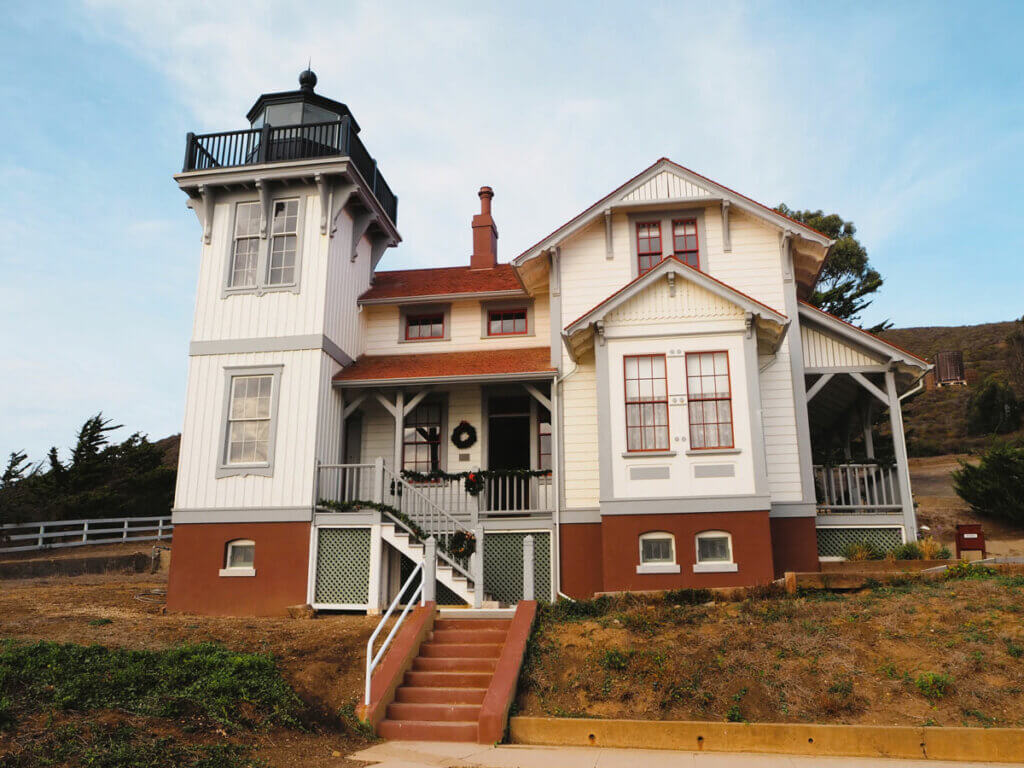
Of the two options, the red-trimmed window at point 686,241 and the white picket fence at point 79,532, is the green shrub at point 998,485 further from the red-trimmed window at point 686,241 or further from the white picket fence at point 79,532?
the white picket fence at point 79,532

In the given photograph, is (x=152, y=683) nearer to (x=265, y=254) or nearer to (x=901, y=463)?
(x=265, y=254)

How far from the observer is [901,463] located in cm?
1561

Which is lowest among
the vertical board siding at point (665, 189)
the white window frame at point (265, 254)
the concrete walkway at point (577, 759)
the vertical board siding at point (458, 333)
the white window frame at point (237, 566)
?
the concrete walkway at point (577, 759)

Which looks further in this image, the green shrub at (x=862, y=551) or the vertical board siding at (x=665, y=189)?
the vertical board siding at (x=665, y=189)

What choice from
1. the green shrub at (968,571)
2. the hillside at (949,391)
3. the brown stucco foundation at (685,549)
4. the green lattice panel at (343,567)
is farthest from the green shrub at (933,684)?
the hillside at (949,391)

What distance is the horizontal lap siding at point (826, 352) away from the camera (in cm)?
1633

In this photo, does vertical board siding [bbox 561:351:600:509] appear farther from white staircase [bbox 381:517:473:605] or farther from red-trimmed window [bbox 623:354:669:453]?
white staircase [bbox 381:517:473:605]

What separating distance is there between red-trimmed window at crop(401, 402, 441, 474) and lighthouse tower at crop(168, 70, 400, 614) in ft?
6.01

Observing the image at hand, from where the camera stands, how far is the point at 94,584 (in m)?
18.3

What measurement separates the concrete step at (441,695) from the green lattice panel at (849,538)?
876cm

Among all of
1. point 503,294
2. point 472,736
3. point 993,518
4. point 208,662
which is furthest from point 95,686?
point 993,518

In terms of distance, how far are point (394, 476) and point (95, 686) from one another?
8040 millimetres

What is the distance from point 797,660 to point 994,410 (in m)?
42.3

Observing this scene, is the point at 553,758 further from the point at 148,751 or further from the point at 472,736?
the point at 148,751
